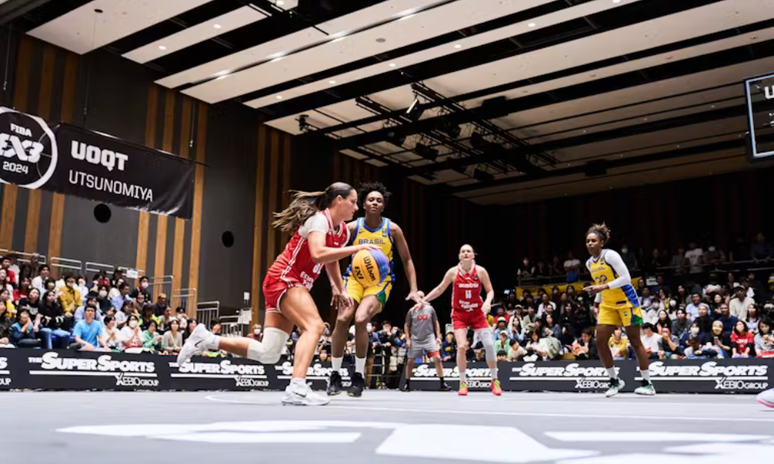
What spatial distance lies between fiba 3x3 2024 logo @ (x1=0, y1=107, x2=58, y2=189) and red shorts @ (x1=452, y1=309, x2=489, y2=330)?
7.71 metres

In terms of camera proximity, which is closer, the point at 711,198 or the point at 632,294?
the point at 632,294

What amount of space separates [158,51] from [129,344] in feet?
20.6

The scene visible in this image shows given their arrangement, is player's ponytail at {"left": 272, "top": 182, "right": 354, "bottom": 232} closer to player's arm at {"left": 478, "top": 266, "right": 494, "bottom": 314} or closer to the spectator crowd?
player's arm at {"left": 478, "top": 266, "right": 494, "bottom": 314}

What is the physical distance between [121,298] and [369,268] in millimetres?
7899

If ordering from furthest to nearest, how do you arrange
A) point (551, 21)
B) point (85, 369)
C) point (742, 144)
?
1. point (742, 144)
2. point (551, 21)
3. point (85, 369)

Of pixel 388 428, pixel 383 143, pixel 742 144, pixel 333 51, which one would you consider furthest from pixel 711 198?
pixel 388 428

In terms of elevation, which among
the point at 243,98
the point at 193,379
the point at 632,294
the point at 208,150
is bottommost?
the point at 193,379

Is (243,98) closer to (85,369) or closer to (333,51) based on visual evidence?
(333,51)

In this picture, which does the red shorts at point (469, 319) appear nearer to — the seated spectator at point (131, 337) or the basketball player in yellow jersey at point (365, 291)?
the basketball player in yellow jersey at point (365, 291)

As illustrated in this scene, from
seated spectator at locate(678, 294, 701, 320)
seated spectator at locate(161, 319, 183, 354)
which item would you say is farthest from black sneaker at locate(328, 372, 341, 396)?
seated spectator at locate(678, 294, 701, 320)

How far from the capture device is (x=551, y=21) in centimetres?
1244

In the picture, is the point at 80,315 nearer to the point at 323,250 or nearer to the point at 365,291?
the point at 365,291

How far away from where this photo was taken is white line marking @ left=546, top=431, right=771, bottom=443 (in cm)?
185

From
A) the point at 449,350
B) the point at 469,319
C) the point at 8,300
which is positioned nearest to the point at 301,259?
the point at 469,319
